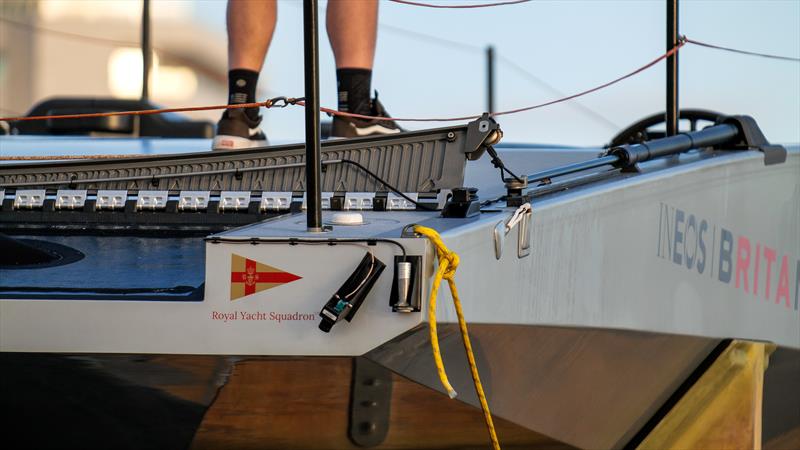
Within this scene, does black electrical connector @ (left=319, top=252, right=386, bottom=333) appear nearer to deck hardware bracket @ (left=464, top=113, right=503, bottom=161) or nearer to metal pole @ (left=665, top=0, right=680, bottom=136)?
deck hardware bracket @ (left=464, top=113, right=503, bottom=161)

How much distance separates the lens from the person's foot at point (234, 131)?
3.10 m

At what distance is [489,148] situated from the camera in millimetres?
2506

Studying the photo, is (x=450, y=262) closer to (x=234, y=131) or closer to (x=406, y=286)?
(x=406, y=286)

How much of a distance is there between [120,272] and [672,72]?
5.07 ft

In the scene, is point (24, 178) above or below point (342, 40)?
below

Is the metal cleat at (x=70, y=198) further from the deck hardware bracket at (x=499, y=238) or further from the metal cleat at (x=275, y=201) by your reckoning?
the deck hardware bracket at (x=499, y=238)

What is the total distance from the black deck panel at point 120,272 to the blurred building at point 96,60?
22.8 feet

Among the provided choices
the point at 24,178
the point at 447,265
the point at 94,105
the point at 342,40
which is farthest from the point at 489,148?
the point at 94,105

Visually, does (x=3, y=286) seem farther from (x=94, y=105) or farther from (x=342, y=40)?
(x=94, y=105)

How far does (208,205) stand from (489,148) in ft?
2.22

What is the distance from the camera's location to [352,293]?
197cm

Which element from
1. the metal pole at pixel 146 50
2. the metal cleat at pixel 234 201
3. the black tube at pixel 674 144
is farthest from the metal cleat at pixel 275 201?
the metal pole at pixel 146 50

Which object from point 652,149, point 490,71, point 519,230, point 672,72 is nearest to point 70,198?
point 519,230

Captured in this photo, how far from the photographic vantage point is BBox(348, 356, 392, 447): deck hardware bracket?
210cm
